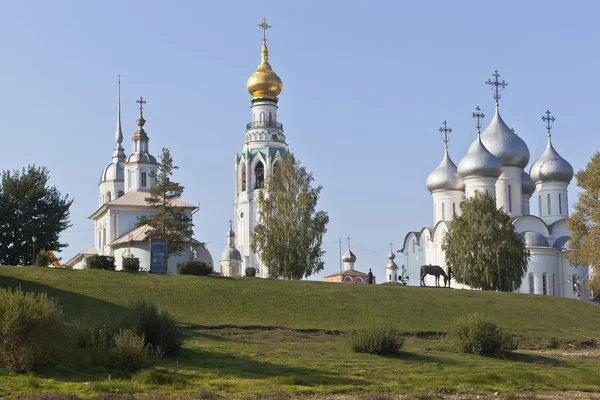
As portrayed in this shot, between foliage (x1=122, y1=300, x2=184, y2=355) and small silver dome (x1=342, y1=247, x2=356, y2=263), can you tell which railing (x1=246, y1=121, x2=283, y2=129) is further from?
foliage (x1=122, y1=300, x2=184, y2=355)

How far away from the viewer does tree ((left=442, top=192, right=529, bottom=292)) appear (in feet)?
206

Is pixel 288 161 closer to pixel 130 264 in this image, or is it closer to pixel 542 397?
pixel 130 264

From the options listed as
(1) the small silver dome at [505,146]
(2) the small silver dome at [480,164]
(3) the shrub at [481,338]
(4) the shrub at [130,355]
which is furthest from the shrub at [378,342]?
(1) the small silver dome at [505,146]

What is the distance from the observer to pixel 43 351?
2644 cm

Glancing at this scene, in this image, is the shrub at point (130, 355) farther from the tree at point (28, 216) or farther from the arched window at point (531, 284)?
the arched window at point (531, 284)

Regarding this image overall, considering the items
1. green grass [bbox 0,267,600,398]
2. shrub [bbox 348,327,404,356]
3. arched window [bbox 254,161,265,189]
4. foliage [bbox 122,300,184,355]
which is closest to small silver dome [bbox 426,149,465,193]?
arched window [bbox 254,161,265,189]

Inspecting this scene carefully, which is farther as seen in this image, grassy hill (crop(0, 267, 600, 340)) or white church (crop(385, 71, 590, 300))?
white church (crop(385, 71, 590, 300))

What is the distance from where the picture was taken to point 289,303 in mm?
43312

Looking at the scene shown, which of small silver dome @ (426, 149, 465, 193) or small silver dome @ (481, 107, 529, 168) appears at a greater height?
small silver dome @ (481, 107, 529, 168)

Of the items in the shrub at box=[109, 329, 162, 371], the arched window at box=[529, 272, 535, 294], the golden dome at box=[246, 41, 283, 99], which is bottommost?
the shrub at box=[109, 329, 162, 371]

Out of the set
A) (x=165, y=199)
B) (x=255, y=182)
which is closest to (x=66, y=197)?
(x=165, y=199)

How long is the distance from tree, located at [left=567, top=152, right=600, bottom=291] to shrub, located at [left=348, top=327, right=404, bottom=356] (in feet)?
70.8

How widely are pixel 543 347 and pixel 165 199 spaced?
31261 mm

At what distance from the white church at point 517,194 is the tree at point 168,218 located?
70.6 feet
